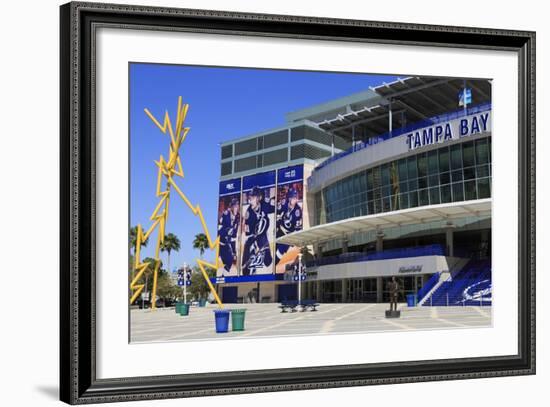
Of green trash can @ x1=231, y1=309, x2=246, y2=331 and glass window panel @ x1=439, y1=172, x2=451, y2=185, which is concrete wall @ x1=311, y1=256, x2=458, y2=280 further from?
green trash can @ x1=231, y1=309, x2=246, y2=331

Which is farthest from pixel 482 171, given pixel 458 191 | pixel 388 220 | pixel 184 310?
pixel 184 310

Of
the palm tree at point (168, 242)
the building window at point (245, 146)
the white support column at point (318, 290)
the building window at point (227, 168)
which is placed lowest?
the white support column at point (318, 290)

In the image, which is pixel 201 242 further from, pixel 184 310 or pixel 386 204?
pixel 184 310

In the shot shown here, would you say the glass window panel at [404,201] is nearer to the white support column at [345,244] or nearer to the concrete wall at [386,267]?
the concrete wall at [386,267]

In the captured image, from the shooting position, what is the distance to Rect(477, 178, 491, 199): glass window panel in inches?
1521

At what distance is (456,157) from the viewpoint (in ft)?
129

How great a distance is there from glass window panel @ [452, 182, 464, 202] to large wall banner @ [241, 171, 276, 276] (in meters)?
17.4

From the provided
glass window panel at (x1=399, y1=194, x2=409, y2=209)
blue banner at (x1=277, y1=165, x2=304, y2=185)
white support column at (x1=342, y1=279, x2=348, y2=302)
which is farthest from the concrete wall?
blue banner at (x1=277, y1=165, x2=304, y2=185)

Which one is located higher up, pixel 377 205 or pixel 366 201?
pixel 366 201

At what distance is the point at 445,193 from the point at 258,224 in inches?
781

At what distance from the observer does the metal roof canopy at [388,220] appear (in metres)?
39.3

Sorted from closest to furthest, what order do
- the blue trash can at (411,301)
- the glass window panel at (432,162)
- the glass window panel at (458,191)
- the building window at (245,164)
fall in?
the blue trash can at (411,301)
the glass window panel at (458,191)
the glass window panel at (432,162)
the building window at (245,164)

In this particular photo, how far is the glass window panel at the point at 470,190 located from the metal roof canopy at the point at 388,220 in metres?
0.41

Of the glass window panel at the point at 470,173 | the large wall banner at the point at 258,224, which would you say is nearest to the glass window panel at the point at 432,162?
the glass window panel at the point at 470,173
